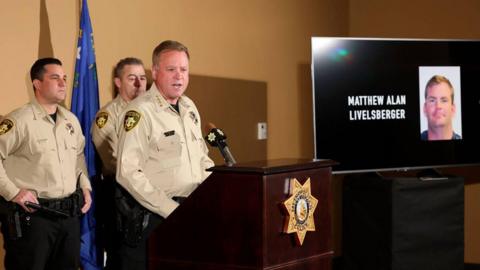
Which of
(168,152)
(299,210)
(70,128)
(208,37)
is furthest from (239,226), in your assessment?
(208,37)

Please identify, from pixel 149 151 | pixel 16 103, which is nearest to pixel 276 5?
pixel 16 103

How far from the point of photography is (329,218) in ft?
9.34

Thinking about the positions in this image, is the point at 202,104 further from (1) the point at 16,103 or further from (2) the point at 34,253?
(2) the point at 34,253

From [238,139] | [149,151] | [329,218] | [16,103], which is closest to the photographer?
[329,218]

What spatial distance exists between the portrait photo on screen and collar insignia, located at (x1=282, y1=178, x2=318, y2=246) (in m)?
2.95

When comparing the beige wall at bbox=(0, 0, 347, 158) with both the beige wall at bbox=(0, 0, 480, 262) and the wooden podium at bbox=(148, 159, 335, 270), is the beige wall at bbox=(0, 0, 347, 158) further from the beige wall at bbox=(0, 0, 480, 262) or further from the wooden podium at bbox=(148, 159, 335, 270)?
the wooden podium at bbox=(148, 159, 335, 270)

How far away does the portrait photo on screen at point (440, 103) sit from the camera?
5496mm

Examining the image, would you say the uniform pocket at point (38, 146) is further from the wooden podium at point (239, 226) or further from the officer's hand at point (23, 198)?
the wooden podium at point (239, 226)

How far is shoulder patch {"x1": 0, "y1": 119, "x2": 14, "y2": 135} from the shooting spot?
12.0 feet

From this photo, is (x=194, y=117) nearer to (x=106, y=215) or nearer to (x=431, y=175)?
(x=106, y=215)

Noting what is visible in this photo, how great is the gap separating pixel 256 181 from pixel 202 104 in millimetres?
2771

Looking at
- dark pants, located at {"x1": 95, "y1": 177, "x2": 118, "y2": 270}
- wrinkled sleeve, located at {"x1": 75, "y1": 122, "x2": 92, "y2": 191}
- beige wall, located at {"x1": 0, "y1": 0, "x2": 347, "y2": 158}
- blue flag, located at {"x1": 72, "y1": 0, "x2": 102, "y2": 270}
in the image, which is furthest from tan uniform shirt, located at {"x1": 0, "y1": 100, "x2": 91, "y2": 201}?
dark pants, located at {"x1": 95, "y1": 177, "x2": 118, "y2": 270}

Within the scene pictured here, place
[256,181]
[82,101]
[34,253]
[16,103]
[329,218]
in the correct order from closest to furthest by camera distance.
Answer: [256,181]
[329,218]
[34,253]
[16,103]
[82,101]

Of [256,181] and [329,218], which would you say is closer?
[256,181]
